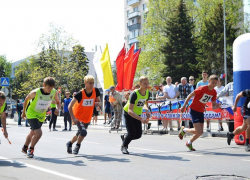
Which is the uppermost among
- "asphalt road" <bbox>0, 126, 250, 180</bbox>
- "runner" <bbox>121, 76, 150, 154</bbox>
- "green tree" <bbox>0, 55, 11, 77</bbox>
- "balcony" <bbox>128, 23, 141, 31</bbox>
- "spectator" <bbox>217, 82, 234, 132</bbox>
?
"balcony" <bbox>128, 23, 141, 31</bbox>

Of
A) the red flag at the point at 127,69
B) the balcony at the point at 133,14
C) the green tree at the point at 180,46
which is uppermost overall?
the balcony at the point at 133,14

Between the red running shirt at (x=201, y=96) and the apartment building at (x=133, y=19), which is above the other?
the apartment building at (x=133, y=19)

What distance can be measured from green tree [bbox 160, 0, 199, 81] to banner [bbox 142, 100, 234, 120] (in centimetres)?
3120

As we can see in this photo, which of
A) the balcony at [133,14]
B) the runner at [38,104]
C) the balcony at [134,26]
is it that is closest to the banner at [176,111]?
the runner at [38,104]

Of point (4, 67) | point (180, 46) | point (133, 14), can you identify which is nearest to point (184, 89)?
point (180, 46)

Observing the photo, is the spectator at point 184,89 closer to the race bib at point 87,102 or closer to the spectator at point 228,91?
the spectator at point 228,91

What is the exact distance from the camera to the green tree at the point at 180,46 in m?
47.5

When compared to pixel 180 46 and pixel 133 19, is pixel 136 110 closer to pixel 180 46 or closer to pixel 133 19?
pixel 180 46

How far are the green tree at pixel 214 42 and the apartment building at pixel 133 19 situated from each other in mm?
31656

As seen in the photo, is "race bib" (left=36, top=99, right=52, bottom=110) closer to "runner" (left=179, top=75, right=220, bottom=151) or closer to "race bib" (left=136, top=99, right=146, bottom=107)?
"race bib" (left=136, top=99, right=146, bottom=107)

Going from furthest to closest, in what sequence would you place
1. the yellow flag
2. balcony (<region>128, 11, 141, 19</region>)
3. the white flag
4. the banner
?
balcony (<region>128, 11, 141, 19</region>), the white flag, the yellow flag, the banner

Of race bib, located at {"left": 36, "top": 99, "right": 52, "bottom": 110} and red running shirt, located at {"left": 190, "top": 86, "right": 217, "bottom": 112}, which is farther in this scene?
Answer: red running shirt, located at {"left": 190, "top": 86, "right": 217, "bottom": 112}

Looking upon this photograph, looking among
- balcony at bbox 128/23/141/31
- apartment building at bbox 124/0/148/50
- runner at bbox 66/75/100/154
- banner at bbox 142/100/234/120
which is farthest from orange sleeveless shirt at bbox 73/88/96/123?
balcony at bbox 128/23/141/31

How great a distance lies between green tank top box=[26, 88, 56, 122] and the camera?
874 centimetres
